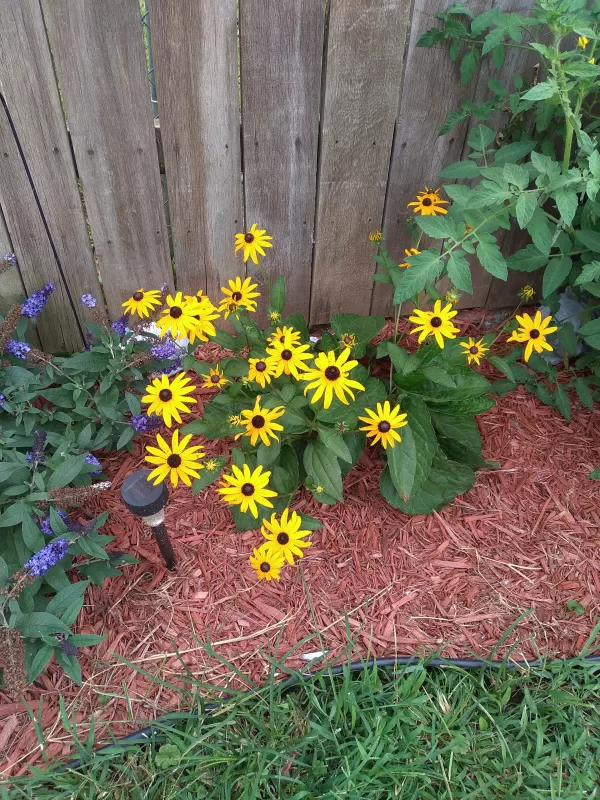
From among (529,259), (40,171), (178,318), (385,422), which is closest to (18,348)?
(40,171)

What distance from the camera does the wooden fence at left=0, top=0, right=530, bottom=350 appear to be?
1974mm

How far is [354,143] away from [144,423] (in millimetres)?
1351

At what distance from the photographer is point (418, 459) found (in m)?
2.07

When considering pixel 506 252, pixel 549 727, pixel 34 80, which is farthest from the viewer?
pixel 506 252

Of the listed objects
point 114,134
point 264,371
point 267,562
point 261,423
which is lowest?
point 267,562

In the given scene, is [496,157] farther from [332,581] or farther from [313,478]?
[332,581]

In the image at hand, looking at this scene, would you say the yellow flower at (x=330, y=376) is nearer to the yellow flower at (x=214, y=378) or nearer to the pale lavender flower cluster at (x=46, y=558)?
the yellow flower at (x=214, y=378)

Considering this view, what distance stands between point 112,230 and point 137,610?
1.44m

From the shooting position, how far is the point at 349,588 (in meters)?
2.09

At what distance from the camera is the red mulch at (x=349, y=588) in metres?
1.87

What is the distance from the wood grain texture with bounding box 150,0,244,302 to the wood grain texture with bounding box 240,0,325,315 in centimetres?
5

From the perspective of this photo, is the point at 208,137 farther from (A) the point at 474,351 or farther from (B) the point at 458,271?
(A) the point at 474,351

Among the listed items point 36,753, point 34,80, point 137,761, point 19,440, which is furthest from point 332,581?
point 34,80

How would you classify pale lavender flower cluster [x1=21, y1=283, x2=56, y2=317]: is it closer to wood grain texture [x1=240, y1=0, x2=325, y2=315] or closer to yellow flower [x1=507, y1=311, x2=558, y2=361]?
wood grain texture [x1=240, y1=0, x2=325, y2=315]
